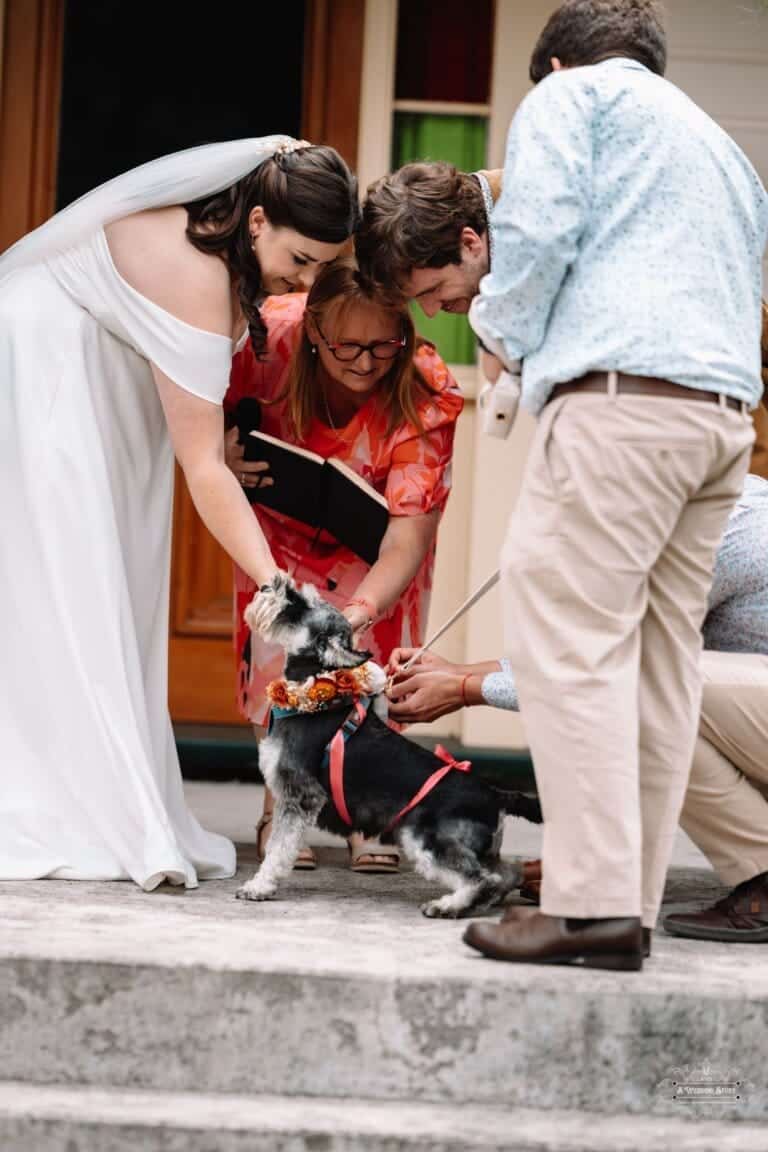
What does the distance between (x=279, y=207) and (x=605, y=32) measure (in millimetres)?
873

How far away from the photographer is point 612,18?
2.94m

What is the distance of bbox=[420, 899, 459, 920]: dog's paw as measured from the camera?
325 cm

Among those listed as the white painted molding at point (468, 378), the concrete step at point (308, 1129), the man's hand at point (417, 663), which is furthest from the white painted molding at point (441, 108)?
the concrete step at point (308, 1129)

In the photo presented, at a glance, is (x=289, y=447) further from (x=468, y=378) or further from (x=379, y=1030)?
(x=468, y=378)

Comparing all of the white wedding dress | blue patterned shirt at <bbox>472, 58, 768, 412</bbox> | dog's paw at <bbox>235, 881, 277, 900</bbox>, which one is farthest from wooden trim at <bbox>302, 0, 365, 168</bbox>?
dog's paw at <bbox>235, 881, 277, 900</bbox>

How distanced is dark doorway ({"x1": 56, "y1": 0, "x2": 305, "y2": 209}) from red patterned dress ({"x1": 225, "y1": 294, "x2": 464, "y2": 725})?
2.21 meters

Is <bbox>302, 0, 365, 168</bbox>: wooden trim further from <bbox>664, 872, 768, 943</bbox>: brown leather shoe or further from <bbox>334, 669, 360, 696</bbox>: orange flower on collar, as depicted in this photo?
<bbox>664, 872, 768, 943</bbox>: brown leather shoe

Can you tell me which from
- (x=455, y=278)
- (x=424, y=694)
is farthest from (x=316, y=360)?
(x=424, y=694)

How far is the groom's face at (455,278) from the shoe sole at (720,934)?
1.47 m

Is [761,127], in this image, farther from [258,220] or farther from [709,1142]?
[709,1142]

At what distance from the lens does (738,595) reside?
350cm

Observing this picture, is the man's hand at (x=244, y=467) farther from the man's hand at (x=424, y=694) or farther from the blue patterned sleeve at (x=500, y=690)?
the blue patterned sleeve at (x=500, y=690)

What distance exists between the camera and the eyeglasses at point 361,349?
384 cm

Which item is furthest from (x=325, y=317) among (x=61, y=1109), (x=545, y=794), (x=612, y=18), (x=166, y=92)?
(x=166, y=92)
